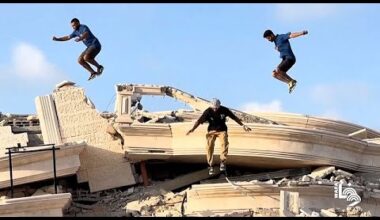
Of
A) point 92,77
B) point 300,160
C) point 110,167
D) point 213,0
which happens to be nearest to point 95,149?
point 110,167

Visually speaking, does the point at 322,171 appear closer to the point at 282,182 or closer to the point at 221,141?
the point at 282,182

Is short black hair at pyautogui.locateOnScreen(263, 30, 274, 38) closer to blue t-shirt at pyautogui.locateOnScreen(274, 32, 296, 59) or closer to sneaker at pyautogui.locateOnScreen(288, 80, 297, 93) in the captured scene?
blue t-shirt at pyautogui.locateOnScreen(274, 32, 296, 59)

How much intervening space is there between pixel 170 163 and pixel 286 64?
451 cm

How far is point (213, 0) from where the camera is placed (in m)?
18.0

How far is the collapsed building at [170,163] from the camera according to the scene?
2298 cm

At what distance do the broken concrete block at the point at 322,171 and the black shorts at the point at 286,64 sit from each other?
122 inches

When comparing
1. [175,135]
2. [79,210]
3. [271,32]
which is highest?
[271,32]

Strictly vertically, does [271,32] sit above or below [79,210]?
above

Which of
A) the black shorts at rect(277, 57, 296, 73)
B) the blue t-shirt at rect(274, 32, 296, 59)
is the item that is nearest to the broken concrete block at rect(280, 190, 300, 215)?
the black shorts at rect(277, 57, 296, 73)

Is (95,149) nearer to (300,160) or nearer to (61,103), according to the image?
(61,103)

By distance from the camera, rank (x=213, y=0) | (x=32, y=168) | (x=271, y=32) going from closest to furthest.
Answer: (x=213, y=0), (x=271, y=32), (x=32, y=168)

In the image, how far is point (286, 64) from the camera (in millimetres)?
22203

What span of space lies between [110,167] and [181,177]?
1.52 m

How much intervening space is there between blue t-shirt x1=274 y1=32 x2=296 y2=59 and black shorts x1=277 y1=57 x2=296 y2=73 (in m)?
0.06
